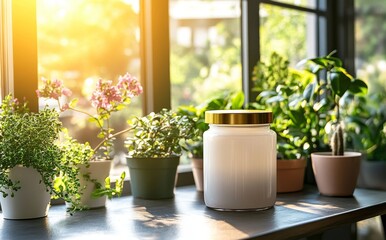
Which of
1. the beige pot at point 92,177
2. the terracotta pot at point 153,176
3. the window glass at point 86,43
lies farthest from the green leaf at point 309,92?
the window glass at point 86,43

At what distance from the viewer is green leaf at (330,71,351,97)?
2.02 meters

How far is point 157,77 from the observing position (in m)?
2.27

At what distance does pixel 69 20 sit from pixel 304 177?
174cm

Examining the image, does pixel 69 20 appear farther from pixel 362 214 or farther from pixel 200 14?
pixel 362 214

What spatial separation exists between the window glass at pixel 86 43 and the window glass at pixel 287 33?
0.67 metres

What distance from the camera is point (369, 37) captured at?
9.94 feet

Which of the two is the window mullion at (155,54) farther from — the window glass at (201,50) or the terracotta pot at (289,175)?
the window glass at (201,50)

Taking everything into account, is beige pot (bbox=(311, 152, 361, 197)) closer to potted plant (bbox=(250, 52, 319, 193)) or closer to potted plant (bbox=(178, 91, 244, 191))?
potted plant (bbox=(250, 52, 319, 193))

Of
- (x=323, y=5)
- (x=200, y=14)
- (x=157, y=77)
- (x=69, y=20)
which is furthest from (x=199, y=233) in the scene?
(x=200, y=14)

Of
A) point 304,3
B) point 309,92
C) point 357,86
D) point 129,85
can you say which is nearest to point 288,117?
point 309,92

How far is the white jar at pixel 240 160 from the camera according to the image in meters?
1.74

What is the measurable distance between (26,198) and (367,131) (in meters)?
1.61

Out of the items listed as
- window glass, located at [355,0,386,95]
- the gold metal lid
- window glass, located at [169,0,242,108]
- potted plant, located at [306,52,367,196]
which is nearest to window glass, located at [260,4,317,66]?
window glass, located at [355,0,386,95]

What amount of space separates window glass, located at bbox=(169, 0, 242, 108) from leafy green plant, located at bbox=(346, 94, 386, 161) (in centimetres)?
85
